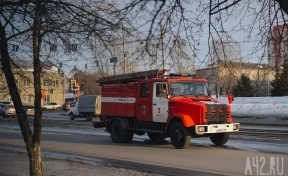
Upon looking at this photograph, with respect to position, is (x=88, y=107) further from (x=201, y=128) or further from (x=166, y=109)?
(x=201, y=128)

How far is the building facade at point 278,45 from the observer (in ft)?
15.3

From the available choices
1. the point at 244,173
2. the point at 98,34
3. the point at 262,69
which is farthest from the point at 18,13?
the point at 244,173

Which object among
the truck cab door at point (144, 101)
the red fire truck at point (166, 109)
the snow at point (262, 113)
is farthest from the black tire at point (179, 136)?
the snow at point (262, 113)

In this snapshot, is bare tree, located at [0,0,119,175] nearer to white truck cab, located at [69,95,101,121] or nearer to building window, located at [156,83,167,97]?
building window, located at [156,83,167,97]

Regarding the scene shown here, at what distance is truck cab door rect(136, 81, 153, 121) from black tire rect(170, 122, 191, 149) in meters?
1.42

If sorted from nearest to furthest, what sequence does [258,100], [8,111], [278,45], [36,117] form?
1. [278,45]
2. [36,117]
3. [258,100]
4. [8,111]

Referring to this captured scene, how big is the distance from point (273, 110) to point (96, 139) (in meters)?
20.2

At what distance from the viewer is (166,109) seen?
15.4m

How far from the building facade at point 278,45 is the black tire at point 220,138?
10908mm

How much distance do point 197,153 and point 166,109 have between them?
2.40 metres

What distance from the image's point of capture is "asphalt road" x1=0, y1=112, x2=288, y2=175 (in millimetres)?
10750

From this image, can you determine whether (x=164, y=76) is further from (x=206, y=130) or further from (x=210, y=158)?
(x=210, y=158)

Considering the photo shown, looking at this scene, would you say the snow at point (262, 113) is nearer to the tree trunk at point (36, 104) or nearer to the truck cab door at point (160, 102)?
the truck cab door at point (160, 102)

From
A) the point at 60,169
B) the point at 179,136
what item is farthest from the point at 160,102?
the point at 60,169
